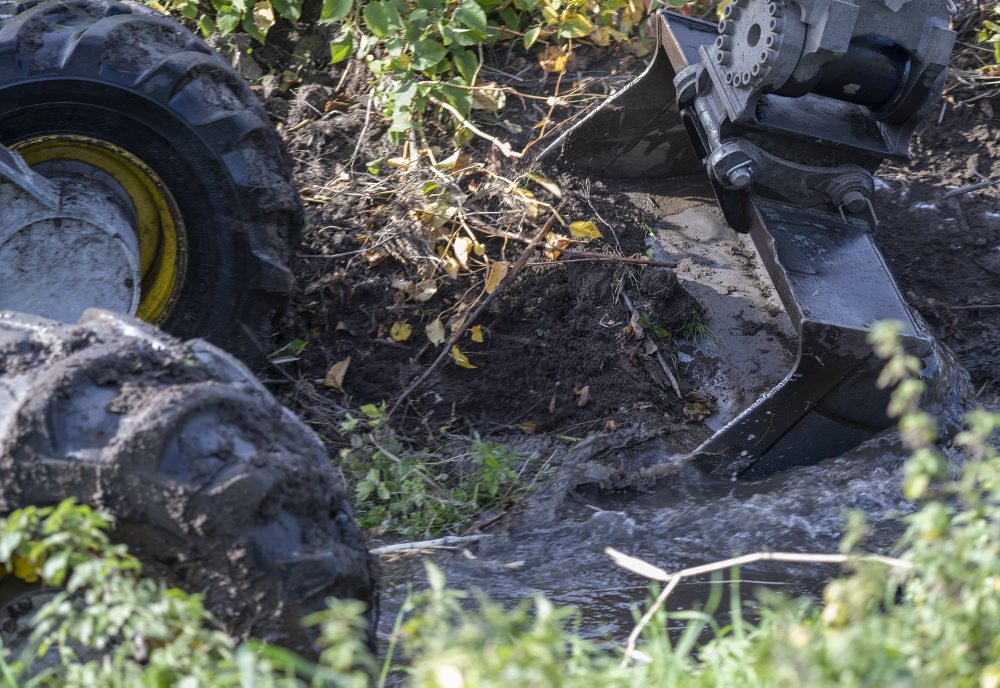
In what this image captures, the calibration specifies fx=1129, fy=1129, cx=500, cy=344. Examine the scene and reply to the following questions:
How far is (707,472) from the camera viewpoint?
11.0 feet

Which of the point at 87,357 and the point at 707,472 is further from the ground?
the point at 87,357

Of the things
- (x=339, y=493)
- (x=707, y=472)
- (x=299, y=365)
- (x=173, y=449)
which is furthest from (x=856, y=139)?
(x=173, y=449)

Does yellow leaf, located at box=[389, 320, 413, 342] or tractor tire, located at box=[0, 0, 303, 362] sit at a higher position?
tractor tire, located at box=[0, 0, 303, 362]

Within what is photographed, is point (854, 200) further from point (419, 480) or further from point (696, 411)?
point (419, 480)

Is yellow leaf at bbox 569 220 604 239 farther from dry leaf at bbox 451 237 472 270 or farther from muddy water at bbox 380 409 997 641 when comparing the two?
muddy water at bbox 380 409 997 641

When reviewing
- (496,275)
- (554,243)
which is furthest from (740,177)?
(496,275)

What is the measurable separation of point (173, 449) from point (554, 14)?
3.40m

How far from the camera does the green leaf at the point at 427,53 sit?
4.46 meters

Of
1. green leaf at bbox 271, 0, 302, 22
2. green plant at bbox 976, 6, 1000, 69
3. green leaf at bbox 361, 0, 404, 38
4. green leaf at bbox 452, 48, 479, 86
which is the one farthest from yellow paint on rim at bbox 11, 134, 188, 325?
green plant at bbox 976, 6, 1000, 69

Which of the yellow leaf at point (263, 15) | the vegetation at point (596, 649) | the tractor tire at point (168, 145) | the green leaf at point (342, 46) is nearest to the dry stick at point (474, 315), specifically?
the tractor tire at point (168, 145)

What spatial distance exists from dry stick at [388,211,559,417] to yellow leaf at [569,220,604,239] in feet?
0.30

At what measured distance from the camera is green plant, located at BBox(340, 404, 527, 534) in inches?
129

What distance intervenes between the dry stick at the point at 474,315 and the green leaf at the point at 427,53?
854mm

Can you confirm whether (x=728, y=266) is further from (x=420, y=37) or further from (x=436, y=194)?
(x=420, y=37)
